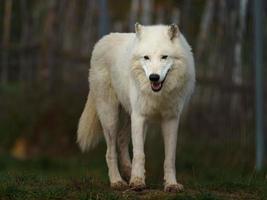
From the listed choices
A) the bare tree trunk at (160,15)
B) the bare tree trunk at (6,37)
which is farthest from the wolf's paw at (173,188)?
the bare tree trunk at (160,15)

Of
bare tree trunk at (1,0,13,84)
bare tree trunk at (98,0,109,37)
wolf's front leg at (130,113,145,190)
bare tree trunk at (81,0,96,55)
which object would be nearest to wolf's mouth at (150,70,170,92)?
wolf's front leg at (130,113,145,190)

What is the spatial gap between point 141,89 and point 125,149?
1.18 metres

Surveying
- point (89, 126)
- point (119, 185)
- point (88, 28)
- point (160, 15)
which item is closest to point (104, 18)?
point (89, 126)

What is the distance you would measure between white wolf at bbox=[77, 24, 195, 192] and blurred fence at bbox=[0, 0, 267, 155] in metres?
5.38

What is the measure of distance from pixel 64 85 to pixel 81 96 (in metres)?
0.72

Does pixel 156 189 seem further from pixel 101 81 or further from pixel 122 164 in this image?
pixel 101 81

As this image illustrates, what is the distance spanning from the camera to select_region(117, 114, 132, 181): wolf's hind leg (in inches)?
338

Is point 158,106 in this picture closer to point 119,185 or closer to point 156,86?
point 156,86

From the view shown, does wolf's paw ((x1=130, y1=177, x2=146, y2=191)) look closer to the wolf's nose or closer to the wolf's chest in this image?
the wolf's chest

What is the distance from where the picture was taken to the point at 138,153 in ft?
25.7

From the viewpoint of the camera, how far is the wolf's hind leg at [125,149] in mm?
8594

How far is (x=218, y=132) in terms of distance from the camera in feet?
48.9

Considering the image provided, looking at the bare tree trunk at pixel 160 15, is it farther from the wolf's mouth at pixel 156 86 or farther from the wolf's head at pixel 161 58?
the wolf's mouth at pixel 156 86

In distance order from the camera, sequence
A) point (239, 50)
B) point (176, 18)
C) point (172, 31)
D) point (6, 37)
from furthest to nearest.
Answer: point (6, 37), point (176, 18), point (239, 50), point (172, 31)
